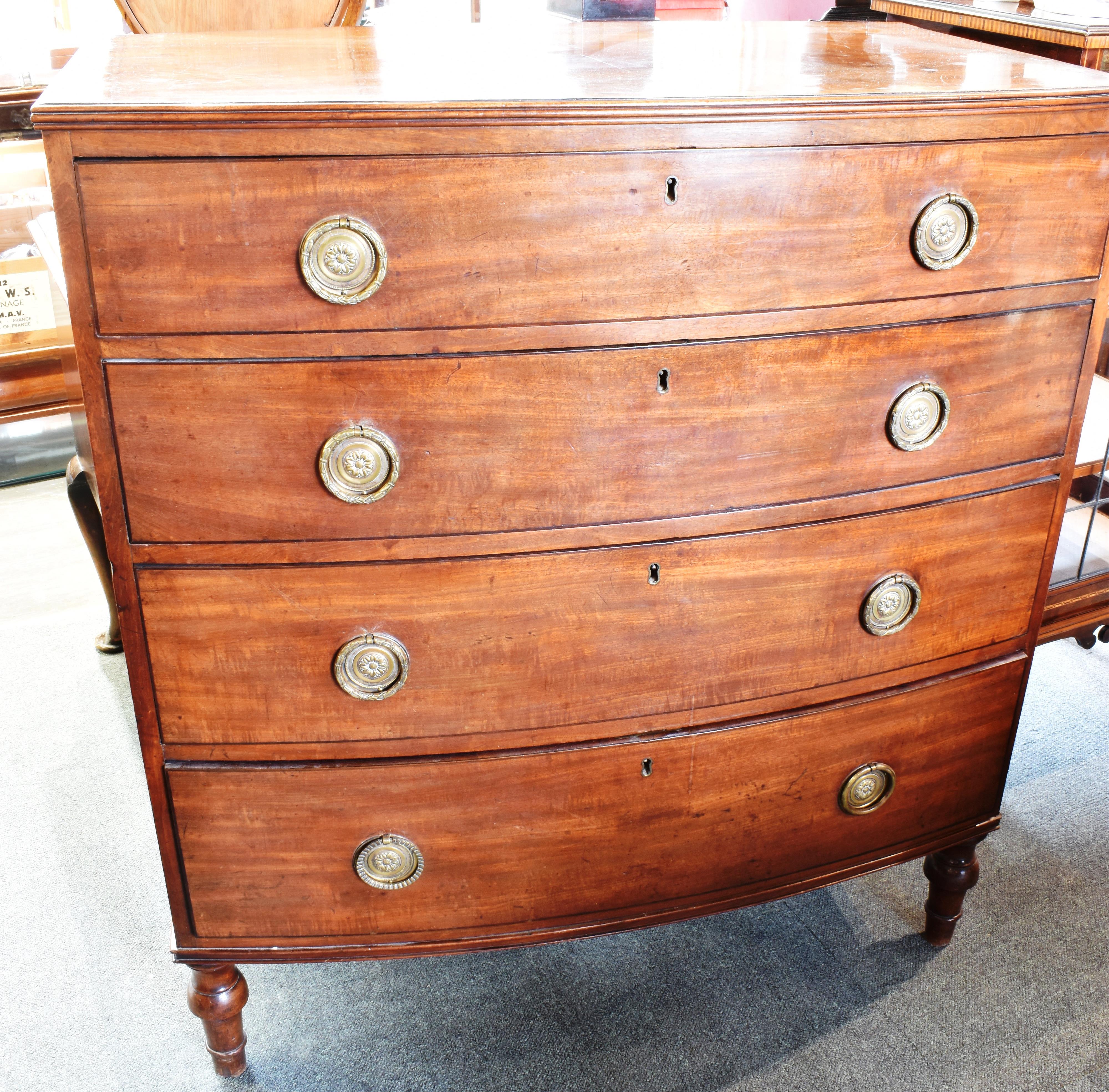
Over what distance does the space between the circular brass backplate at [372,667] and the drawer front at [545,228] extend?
0.32 meters

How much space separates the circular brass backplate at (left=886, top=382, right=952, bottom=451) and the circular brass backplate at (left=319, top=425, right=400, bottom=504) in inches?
19.9

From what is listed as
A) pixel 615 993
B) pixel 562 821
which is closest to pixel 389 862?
pixel 562 821

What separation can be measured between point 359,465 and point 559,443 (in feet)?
0.61

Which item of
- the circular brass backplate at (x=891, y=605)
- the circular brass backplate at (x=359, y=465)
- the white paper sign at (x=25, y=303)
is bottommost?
the white paper sign at (x=25, y=303)

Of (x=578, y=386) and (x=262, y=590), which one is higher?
(x=578, y=386)

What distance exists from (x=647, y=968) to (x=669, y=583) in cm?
68

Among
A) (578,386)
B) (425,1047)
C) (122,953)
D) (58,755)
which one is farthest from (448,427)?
(58,755)

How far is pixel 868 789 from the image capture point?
1.38 metres

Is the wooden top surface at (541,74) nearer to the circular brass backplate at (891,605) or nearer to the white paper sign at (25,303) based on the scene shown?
the circular brass backplate at (891,605)

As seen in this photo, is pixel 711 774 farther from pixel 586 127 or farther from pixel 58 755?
pixel 58 755

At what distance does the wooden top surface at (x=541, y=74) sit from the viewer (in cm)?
92

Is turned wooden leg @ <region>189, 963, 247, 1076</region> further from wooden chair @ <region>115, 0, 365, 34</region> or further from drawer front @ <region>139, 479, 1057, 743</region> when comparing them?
wooden chair @ <region>115, 0, 365, 34</region>

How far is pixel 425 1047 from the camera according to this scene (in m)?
1.46

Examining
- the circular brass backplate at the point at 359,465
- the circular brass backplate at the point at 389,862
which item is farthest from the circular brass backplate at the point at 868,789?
the circular brass backplate at the point at 359,465
